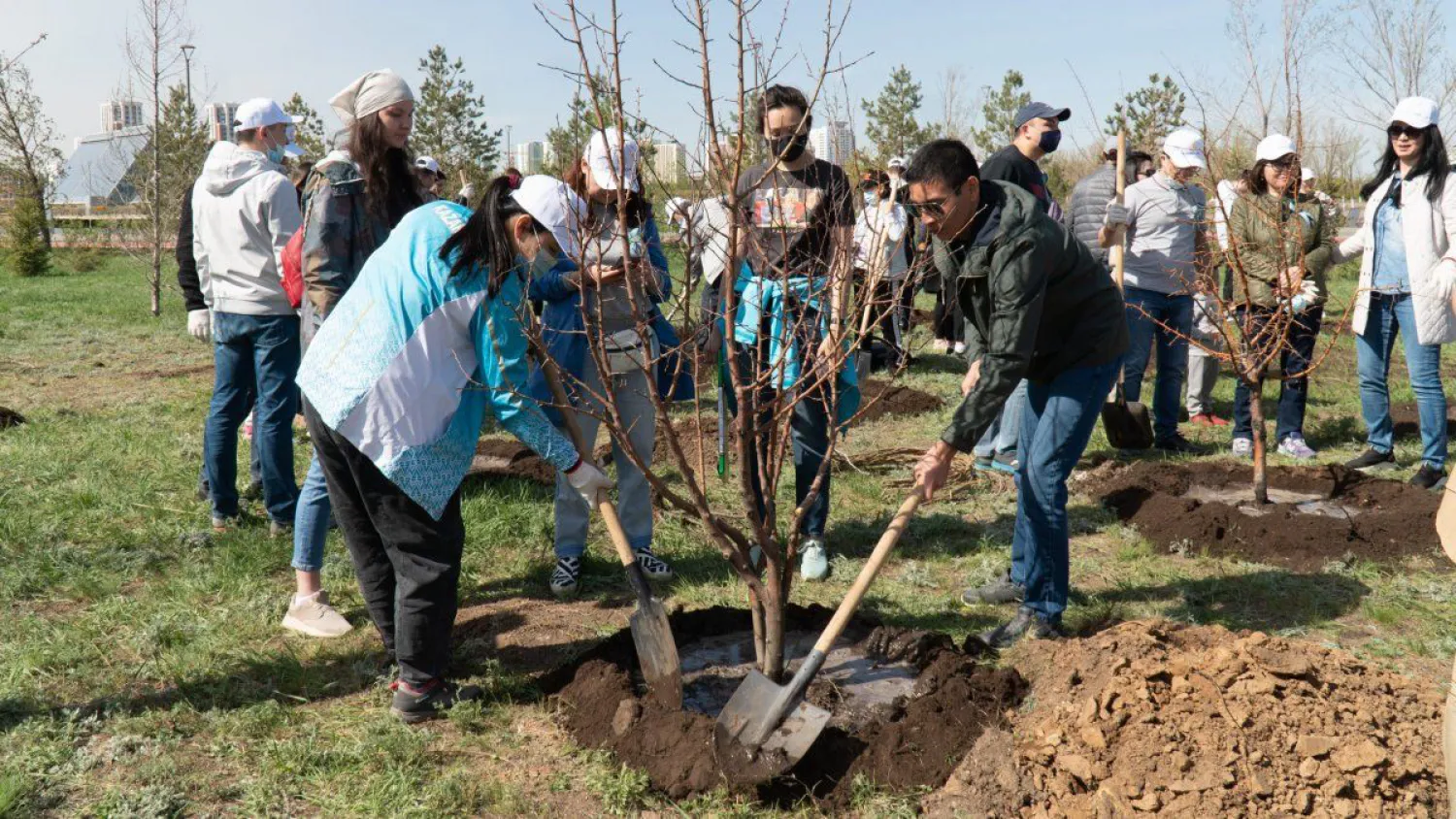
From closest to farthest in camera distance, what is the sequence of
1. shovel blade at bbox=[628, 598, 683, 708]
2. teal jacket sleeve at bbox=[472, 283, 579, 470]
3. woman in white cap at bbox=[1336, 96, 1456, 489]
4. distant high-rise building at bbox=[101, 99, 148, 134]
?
teal jacket sleeve at bbox=[472, 283, 579, 470] → shovel blade at bbox=[628, 598, 683, 708] → woman in white cap at bbox=[1336, 96, 1456, 489] → distant high-rise building at bbox=[101, 99, 148, 134]

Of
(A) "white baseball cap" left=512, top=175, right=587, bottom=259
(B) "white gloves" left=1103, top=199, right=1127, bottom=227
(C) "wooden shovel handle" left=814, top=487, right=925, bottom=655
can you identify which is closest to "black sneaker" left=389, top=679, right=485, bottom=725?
(C) "wooden shovel handle" left=814, top=487, right=925, bottom=655

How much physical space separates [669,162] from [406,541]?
53.8 inches

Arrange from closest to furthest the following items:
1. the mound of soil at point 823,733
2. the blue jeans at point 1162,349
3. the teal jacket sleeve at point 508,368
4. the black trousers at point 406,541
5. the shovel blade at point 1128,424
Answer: the mound of soil at point 823,733 < the teal jacket sleeve at point 508,368 < the black trousers at point 406,541 < the shovel blade at point 1128,424 < the blue jeans at point 1162,349

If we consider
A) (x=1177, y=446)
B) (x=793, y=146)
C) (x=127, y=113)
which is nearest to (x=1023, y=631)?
(x=793, y=146)

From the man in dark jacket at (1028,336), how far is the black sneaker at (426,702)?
5.18 ft

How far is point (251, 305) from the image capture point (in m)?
4.78

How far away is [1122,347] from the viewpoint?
3678 mm

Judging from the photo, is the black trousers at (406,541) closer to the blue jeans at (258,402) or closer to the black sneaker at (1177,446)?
the blue jeans at (258,402)

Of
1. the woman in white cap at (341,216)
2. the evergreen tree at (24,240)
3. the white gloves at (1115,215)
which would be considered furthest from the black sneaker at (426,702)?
the evergreen tree at (24,240)

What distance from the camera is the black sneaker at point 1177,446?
6.75 metres

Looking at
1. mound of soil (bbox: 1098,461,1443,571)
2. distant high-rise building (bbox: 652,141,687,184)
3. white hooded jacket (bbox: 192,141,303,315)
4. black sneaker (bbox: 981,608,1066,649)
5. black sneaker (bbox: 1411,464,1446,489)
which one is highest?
distant high-rise building (bbox: 652,141,687,184)

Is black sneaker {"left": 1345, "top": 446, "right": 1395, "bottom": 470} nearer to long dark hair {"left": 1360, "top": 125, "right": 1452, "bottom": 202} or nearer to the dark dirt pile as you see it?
long dark hair {"left": 1360, "top": 125, "right": 1452, "bottom": 202}

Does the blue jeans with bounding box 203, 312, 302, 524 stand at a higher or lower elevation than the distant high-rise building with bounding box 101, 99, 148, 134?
lower

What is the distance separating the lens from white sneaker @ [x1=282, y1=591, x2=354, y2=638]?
393 centimetres
